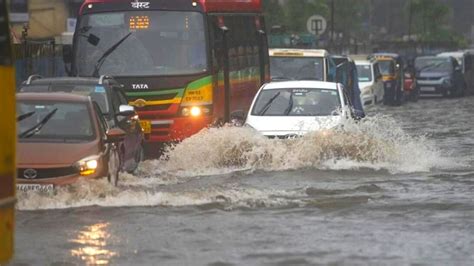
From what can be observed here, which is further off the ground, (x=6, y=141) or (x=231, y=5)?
(x=231, y=5)

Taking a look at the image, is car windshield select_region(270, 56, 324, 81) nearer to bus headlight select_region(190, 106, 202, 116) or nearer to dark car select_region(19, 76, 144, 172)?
bus headlight select_region(190, 106, 202, 116)

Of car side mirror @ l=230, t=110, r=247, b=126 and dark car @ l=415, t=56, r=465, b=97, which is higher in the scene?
car side mirror @ l=230, t=110, r=247, b=126

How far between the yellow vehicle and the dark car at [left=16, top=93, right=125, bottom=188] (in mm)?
6284

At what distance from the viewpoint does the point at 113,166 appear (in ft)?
48.5

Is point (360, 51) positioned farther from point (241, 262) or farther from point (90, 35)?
point (241, 262)

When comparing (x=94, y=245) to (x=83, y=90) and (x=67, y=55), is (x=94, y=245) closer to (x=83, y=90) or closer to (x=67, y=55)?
(x=83, y=90)

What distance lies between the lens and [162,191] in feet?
50.4

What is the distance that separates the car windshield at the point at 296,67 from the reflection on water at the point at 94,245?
15946 millimetres

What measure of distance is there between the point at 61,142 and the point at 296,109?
6151 millimetres

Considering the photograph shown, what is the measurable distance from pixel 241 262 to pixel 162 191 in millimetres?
5253

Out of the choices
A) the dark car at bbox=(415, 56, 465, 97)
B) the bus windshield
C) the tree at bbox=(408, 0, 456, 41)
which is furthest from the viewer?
the tree at bbox=(408, 0, 456, 41)

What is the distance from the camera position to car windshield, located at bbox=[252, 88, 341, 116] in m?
19.4

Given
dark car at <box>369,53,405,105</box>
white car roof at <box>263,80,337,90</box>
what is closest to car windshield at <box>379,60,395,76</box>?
dark car at <box>369,53,405,105</box>

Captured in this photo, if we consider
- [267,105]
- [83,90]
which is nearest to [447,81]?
[267,105]
